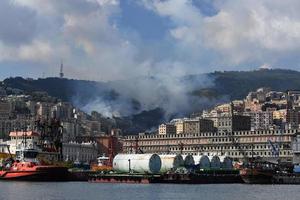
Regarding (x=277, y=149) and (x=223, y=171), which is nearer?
(x=223, y=171)


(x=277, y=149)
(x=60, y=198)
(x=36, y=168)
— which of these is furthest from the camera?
(x=277, y=149)

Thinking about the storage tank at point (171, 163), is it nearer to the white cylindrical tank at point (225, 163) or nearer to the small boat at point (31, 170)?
the white cylindrical tank at point (225, 163)

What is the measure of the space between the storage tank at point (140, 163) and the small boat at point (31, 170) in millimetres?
14012

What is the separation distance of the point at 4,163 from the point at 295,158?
67.5 m

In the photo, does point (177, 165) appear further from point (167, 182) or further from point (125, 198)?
point (125, 198)

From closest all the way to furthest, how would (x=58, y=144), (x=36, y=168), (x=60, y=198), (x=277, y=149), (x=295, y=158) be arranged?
(x=60, y=198) → (x=36, y=168) → (x=58, y=144) → (x=295, y=158) → (x=277, y=149)

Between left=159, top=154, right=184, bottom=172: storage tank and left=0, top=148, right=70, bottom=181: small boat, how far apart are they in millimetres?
20635

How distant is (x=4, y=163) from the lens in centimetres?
14600

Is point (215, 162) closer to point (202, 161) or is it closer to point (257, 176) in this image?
point (202, 161)

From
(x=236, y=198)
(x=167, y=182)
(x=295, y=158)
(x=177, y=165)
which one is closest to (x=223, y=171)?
(x=177, y=165)

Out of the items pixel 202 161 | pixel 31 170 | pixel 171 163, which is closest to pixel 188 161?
pixel 202 161

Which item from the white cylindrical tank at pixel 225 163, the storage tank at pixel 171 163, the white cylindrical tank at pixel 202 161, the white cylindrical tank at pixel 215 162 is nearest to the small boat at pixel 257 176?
the storage tank at pixel 171 163

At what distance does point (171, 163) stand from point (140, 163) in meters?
6.93

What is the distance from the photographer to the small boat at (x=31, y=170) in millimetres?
121688
